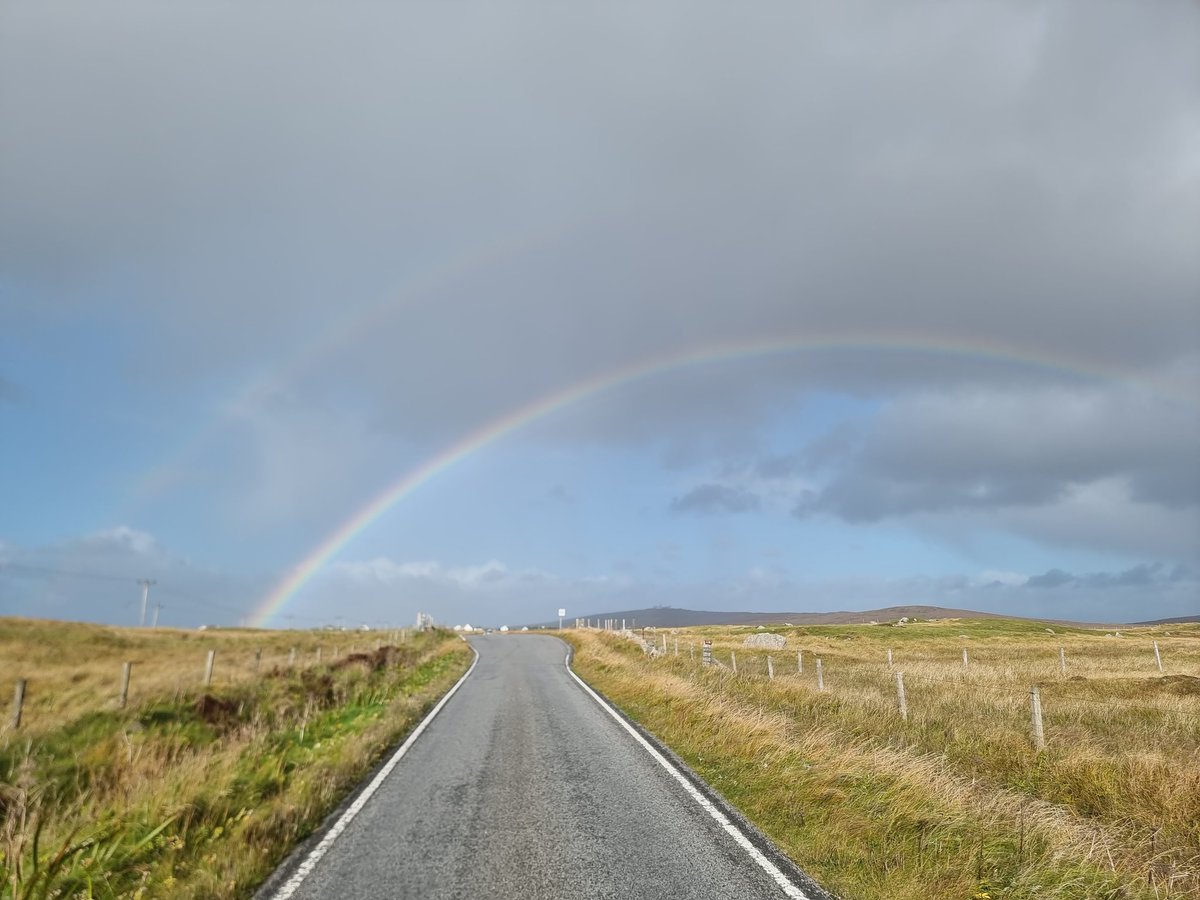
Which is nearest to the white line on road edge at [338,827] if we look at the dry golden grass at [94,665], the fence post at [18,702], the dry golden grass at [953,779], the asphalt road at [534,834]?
the asphalt road at [534,834]

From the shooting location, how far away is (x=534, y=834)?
276 inches

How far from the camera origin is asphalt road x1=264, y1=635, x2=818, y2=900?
5.64 m

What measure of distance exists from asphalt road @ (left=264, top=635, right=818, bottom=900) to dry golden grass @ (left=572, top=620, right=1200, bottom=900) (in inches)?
34.7

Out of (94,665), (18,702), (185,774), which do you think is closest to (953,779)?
(185,774)

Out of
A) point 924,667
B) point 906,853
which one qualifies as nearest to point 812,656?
point 924,667

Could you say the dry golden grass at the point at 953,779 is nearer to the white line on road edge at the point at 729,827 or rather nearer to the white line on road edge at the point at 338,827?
the white line on road edge at the point at 729,827

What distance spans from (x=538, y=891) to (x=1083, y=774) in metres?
8.74

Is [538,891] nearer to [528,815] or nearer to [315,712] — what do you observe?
[528,815]

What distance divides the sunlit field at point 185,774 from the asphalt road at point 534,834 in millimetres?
707

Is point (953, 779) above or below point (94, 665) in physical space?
above

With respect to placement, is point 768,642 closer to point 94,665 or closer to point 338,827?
point 94,665

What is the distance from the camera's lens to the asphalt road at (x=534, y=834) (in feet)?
18.5

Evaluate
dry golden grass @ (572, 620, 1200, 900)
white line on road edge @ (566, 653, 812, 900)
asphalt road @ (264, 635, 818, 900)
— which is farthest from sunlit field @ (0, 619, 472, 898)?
dry golden grass @ (572, 620, 1200, 900)

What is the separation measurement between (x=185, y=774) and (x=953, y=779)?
32.8 ft
